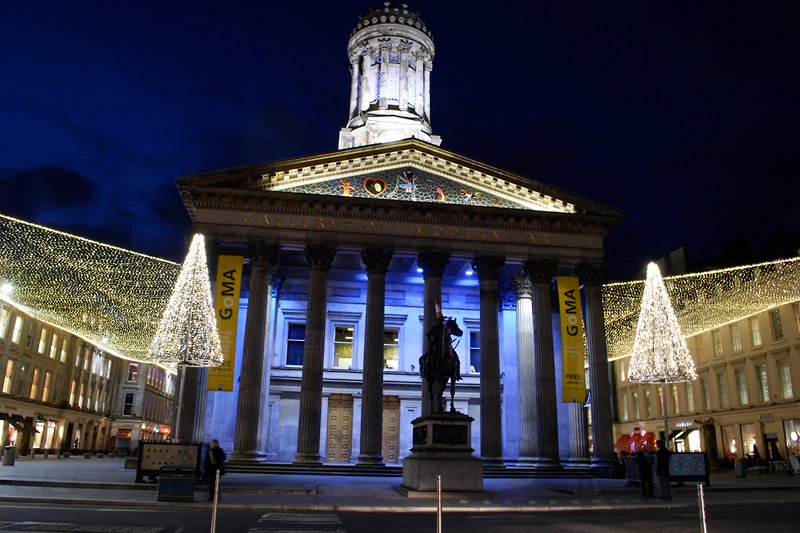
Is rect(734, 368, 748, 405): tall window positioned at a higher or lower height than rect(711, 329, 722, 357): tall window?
lower

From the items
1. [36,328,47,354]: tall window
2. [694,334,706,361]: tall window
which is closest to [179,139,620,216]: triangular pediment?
[694,334,706,361]: tall window

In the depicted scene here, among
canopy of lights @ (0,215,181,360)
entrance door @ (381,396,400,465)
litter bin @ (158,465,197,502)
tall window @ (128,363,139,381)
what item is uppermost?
tall window @ (128,363,139,381)

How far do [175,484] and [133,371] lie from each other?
6666 centimetres

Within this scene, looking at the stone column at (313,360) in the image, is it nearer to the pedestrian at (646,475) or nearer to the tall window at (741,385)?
the pedestrian at (646,475)

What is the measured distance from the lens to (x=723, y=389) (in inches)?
1711

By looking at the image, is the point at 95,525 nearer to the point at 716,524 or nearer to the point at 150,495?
the point at 150,495

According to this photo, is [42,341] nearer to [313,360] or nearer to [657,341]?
[313,360]

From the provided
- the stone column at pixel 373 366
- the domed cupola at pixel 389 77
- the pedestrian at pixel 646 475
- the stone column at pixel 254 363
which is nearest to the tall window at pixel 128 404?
the domed cupola at pixel 389 77

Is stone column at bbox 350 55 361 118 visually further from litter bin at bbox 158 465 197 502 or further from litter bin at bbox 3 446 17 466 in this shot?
litter bin at bbox 158 465 197 502

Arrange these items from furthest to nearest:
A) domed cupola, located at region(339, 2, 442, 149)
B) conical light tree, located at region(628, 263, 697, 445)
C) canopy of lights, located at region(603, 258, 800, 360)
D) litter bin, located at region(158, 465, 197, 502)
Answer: domed cupola, located at region(339, 2, 442, 149) → canopy of lights, located at region(603, 258, 800, 360) → conical light tree, located at region(628, 263, 697, 445) → litter bin, located at region(158, 465, 197, 502)

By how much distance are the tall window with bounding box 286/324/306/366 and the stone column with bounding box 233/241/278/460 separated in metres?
5.23

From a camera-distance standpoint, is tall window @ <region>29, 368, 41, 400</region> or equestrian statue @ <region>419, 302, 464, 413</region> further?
tall window @ <region>29, 368, 41, 400</region>

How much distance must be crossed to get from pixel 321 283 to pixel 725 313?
847 inches

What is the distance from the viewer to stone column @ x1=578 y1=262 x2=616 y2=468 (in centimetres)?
2978
